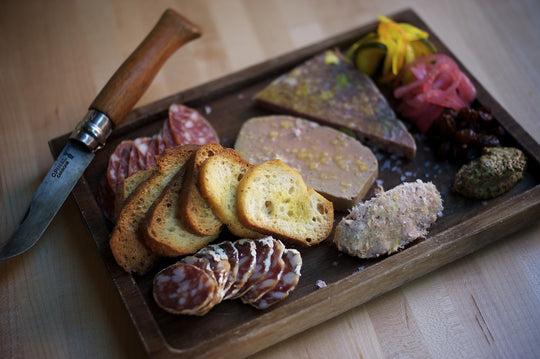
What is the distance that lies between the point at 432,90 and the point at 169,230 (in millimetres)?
1767

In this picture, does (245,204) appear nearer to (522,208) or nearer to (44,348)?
(44,348)

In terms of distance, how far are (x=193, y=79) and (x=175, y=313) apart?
186 centimetres

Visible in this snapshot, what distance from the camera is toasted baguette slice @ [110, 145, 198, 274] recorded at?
2.64 m

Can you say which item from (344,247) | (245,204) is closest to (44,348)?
(245,204)

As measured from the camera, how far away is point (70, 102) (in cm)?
368

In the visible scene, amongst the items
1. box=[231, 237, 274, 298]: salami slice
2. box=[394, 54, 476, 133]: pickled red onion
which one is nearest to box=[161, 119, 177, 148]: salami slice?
box=[231, 237, 274, 298]: salami slice

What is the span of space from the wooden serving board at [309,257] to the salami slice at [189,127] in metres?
0.10

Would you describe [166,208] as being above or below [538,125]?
above

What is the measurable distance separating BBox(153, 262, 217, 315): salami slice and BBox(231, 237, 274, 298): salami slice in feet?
0.57

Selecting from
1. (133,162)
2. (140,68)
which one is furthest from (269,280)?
(140,68)

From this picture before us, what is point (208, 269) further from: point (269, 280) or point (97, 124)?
point (97, 124)

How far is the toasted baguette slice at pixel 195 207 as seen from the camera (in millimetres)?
2629

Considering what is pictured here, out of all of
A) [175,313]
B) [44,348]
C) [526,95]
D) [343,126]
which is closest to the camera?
[175,313]

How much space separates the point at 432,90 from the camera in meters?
3.30
